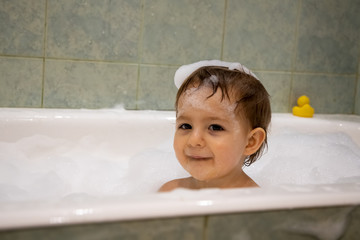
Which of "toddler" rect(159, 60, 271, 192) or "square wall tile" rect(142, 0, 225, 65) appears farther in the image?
"square wall tile" rect(142, 0, 225, 65)

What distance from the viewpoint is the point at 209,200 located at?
716 mm

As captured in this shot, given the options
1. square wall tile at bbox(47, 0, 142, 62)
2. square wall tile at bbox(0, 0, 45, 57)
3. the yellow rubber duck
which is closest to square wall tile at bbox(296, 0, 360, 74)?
the yellow rubber duck

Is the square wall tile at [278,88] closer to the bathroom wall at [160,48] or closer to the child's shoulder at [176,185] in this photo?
the bathroom wall at [160,48]

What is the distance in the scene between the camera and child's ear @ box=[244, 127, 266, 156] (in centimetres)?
120

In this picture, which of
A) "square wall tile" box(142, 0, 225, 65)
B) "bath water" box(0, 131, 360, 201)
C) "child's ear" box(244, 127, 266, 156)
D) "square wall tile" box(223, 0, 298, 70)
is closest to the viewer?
"child's ear" box(244, 127, 266, 156)

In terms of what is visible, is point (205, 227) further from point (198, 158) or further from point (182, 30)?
point (182, 30)

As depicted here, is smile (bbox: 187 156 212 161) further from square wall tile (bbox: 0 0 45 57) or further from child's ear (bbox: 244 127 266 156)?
square wall tile (bbox: 0 0 45 57)

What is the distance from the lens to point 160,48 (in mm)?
1823

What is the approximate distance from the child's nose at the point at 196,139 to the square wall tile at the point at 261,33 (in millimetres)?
891

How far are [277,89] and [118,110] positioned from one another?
779mm

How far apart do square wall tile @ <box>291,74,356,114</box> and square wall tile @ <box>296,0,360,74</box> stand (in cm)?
4

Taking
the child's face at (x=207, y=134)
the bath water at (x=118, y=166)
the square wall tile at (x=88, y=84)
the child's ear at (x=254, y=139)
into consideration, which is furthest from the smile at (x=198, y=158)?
the square wall tile at (x=88, y=84)

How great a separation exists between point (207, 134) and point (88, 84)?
81 centimetres

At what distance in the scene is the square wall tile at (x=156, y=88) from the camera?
72.1 inches
